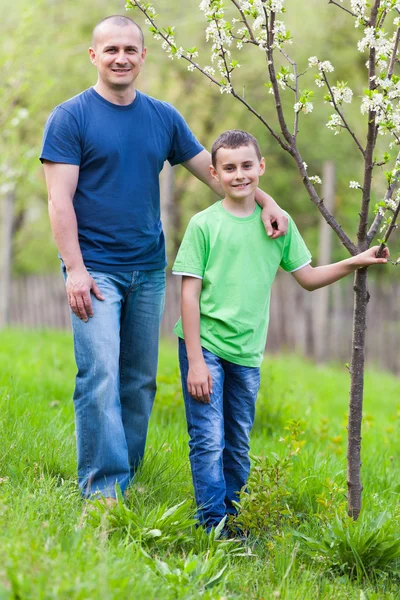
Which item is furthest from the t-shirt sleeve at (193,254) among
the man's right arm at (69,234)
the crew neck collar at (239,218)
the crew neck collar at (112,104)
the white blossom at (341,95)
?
the white blossom at (341,95)

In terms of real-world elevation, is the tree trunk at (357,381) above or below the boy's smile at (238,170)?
below

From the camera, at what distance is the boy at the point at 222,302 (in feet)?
10.3

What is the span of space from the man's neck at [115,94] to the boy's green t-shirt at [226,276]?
617mm

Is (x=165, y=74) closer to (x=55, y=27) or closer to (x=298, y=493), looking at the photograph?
(x=55, y=27)

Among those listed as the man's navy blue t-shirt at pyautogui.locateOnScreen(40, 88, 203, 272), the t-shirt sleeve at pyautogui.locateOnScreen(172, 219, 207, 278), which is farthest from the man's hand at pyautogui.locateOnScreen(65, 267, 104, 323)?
the t-shirt sleeve at pyautogui.locateOnScreen(172, 219, 207, 278)

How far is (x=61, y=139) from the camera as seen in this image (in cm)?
314

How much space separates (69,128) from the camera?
3156mm

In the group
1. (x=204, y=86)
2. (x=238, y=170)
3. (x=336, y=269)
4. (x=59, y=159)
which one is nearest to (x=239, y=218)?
(x=238, y=170)

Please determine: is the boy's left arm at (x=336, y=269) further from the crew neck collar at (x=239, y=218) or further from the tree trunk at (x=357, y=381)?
the crew neck collar at (x=239, y=218)

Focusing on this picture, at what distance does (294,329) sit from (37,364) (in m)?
6.05

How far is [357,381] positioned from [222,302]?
2.09 ft

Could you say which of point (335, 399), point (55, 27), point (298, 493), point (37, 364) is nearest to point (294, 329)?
point (335, 399)

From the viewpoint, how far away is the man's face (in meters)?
3.21

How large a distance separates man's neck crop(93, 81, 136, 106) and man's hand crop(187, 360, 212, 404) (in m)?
1.18
